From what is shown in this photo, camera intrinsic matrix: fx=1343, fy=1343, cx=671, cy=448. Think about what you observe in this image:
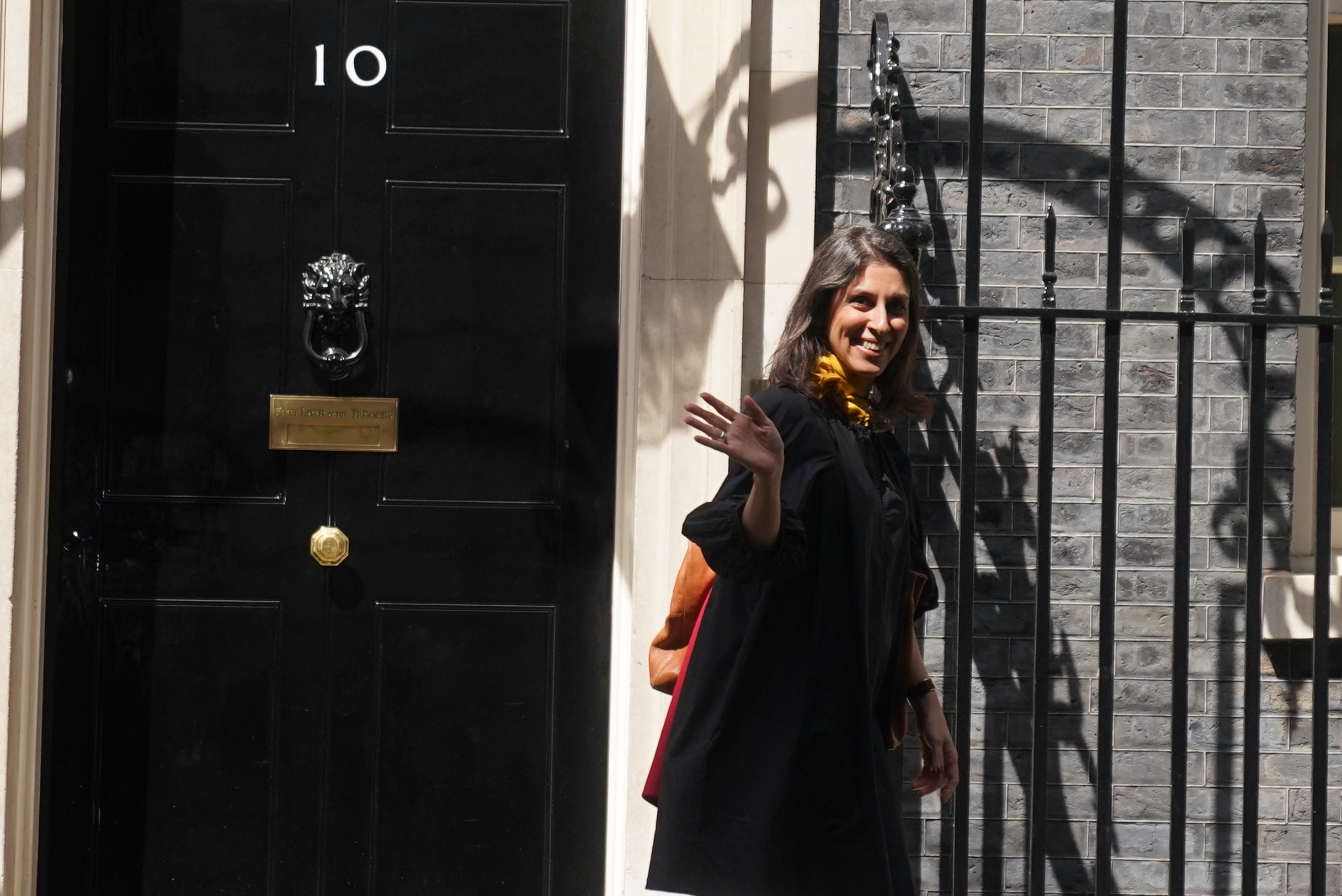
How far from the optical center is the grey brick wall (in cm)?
399

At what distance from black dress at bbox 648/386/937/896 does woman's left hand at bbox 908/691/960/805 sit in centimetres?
34

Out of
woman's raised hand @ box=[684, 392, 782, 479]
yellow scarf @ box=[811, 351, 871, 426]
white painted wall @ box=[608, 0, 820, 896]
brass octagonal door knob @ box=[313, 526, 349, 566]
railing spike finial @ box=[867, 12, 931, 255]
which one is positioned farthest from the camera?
brass octagonal door knob @ box=[313, 526, 349, 566]

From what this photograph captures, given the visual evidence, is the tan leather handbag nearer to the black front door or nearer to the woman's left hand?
the woman's left hand

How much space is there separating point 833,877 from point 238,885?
221cm

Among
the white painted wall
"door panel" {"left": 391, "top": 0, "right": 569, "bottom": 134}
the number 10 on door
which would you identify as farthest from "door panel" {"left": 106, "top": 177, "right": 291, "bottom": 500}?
the white painted wall

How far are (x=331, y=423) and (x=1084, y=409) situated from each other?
2238mm

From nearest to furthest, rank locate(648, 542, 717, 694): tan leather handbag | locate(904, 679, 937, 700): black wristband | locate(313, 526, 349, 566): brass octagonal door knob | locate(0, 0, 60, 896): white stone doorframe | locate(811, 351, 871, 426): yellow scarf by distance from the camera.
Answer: locate(811, 351, 871, 426): yellow scarf → locate(648, 542, 717, 694): tan leather handbag → locate(904, 679, 937, 700): black wristband → locate(0, 0, 60, 896): white stone doorframe → locate(313, 526, 349, 566): brass octagonal door knob

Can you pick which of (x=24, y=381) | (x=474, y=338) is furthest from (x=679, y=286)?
(x=24, y=381)

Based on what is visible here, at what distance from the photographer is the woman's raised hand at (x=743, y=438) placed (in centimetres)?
232

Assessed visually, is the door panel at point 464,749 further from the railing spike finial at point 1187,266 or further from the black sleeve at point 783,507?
the railing spike finial at point 1187,266

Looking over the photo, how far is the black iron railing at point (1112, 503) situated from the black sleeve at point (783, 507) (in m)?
0.98

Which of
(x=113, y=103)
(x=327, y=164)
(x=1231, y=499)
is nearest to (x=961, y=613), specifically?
(x=1231, y=499)

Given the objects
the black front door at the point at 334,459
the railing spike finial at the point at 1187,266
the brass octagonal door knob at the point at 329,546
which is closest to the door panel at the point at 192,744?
the black front door at the point at 334,459

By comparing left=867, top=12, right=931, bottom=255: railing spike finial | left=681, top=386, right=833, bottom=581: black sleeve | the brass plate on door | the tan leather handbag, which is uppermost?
left=867, top=12, right=931, bottom=255: railing spike finial
